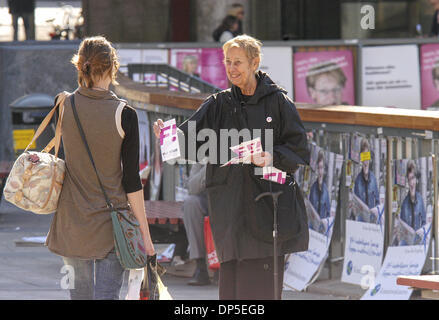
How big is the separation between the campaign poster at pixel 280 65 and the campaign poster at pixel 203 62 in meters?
0.56

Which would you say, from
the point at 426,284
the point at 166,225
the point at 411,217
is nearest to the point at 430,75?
the point at 166,225

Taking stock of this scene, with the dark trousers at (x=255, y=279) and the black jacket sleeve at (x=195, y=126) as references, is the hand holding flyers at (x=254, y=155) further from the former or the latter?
the dark trousers at (x=255, y=279)

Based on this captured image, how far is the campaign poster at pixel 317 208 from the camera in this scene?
8.38 metres

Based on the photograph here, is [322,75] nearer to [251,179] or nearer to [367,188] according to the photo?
[367,188]

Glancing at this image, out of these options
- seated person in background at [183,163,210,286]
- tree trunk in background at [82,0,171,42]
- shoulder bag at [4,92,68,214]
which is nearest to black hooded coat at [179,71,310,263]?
shoulder bag at [4,92,68,214]

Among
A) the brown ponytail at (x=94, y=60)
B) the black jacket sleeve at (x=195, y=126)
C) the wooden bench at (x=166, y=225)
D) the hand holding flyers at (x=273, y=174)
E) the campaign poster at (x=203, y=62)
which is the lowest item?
the wooden bench at (x=166, y=225)

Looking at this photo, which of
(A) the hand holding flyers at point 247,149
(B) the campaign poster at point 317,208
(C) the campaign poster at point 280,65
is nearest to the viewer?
(A) the hand holding flyers at point 247,149

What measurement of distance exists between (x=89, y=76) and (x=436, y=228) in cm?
316

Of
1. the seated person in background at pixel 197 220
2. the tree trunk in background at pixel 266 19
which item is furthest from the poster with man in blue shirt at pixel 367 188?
the tree trunk in background at pixel 266 19

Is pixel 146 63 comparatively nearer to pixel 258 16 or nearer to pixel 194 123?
pixel 258 16

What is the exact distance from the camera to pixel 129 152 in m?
5.19

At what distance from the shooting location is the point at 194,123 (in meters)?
5.84

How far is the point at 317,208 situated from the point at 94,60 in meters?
3.67
